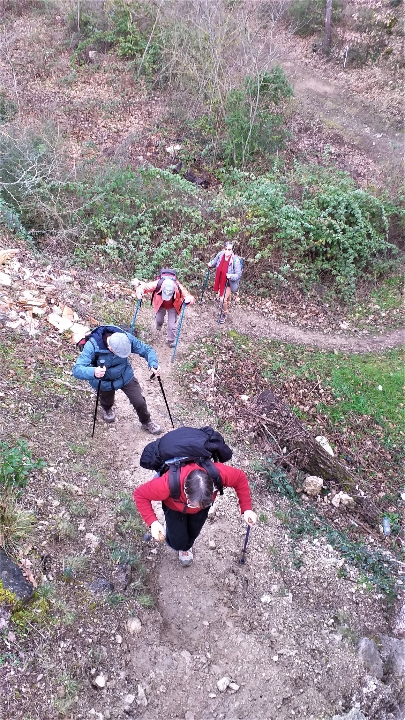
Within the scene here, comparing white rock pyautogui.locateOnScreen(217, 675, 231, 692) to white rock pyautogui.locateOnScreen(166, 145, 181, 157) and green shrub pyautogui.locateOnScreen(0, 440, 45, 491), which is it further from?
white rock pyautogui.locateOnScreen(166, 145, 181, 157)

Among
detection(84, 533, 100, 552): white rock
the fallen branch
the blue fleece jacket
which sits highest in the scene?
the blue fleece jacket

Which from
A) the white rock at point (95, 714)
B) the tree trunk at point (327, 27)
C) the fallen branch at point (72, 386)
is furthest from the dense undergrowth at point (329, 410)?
the tree trunk at point (327, 27)

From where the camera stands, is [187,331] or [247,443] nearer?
[247,443]

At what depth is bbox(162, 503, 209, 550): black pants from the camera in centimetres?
448

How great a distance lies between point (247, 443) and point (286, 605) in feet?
8.51

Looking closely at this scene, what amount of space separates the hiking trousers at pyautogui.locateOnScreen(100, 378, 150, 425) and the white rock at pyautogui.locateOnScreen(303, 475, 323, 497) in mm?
2383

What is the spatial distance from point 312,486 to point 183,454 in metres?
3.55

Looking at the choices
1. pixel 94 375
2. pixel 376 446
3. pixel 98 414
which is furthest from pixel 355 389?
pixel 94 375

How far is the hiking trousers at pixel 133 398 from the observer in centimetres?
618

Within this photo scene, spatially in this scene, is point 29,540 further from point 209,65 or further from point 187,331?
point 209,65

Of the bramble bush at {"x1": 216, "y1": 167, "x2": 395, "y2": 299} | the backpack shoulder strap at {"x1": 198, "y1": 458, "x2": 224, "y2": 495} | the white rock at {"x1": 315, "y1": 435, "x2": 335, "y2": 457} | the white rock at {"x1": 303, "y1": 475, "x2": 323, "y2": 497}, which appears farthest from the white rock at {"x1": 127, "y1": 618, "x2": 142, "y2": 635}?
the bramble bush at {"x1": 216, "y1": 167, "x2": 395, "y2": 299}

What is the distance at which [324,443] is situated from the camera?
7.91 m

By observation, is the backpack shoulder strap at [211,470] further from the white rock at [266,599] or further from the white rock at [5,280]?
the white rock at [5,280]

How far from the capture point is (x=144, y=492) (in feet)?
13.3
